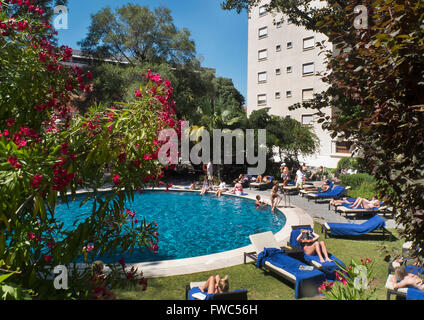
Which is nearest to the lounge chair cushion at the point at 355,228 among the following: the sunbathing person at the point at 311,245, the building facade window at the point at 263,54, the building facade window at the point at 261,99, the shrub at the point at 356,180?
the sunbathing person at the point at 311,245

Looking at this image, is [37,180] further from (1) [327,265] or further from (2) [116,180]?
(1) [327,265]

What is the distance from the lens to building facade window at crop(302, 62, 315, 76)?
36.9 metres

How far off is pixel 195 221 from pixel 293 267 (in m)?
8.47

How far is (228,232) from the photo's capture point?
45.0 feet

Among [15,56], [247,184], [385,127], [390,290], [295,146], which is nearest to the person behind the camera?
[385,127]

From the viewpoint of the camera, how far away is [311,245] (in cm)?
923

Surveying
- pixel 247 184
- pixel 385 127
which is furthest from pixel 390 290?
pixel 247 184

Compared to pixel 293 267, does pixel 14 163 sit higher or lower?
higher

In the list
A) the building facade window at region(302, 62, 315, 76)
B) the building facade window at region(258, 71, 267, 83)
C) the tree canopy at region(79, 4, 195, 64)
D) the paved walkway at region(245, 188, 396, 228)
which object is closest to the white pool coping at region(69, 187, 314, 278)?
the paved walkway at region(245, 188, 396, 228)

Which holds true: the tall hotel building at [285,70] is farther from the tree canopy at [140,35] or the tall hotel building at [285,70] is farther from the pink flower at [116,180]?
the pink flower at [116,180]

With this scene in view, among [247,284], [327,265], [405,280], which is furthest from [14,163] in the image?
[327,265]

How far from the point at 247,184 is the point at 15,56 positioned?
21.8 m

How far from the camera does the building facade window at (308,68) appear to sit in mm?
36938
